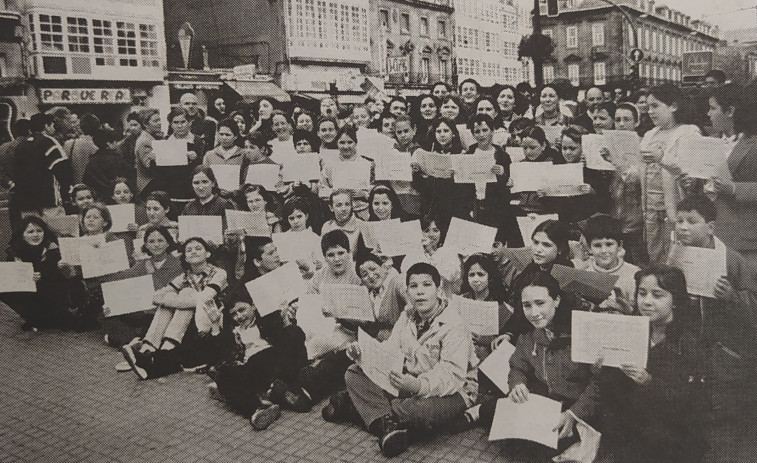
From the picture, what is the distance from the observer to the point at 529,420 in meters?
3.81

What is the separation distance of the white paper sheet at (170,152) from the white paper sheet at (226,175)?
60 cm

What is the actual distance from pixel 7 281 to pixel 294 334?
140 inches

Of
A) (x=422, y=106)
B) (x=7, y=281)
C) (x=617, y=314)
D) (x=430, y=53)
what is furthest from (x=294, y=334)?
(x=430, y=53)

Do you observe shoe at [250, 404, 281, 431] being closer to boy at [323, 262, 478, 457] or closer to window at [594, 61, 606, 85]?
boy at [323, 262, 478, 457]

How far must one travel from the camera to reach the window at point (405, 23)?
35094 mm

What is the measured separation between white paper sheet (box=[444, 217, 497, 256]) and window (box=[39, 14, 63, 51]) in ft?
36.1

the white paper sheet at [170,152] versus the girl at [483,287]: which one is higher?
the white paper sheet at [170,152]

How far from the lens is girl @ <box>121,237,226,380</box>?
5578mm

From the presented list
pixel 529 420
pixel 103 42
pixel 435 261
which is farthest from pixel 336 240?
pixel 103 42

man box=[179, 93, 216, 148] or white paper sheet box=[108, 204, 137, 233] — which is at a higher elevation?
man box=[179, 93, 216, 148]

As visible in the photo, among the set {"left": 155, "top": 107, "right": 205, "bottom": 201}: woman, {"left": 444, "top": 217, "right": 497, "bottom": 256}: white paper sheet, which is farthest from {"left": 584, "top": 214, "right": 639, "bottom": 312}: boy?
{"left": 155, "top": 107, "right": 205, "bottom": 201}: woman

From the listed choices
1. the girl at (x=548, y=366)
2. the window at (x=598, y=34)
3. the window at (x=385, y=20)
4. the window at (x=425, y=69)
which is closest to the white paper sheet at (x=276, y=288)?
the girl at (x=548, y=366)

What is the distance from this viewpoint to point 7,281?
6668 mm

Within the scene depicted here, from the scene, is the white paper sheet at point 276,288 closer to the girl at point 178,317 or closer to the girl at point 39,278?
the girl at point 178,317
